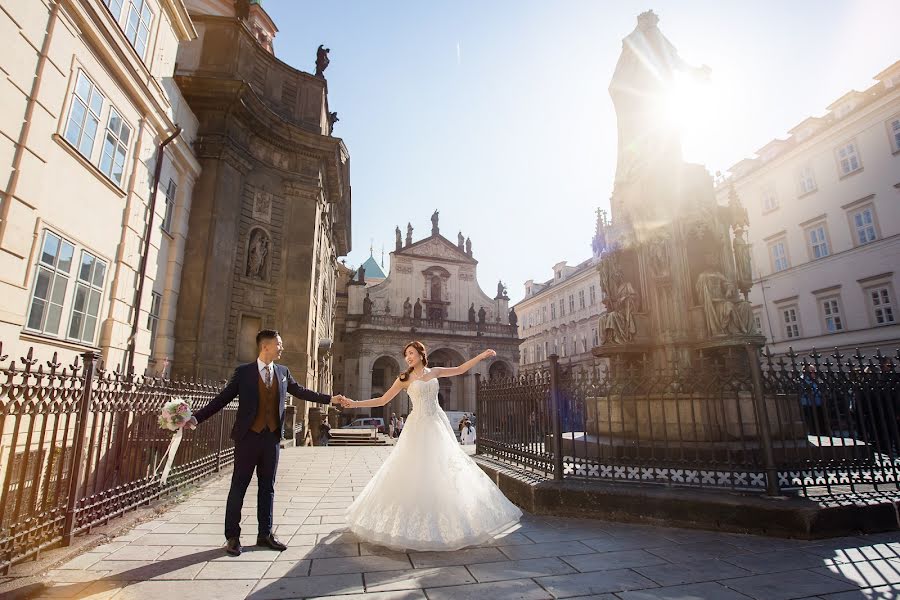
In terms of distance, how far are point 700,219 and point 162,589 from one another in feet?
25.4

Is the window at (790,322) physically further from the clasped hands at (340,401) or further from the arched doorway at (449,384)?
the clasped hands at (340,401)

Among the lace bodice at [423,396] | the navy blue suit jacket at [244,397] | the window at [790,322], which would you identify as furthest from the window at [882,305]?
the navy blue suit jacket at [244,397]

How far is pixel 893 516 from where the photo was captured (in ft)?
14.2

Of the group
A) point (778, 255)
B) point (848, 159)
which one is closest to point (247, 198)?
point (778, 255)

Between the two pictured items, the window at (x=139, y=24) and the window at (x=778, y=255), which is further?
the window at (x=778, y=255)

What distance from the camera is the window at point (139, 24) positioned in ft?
32.2

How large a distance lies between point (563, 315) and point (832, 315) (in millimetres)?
24637

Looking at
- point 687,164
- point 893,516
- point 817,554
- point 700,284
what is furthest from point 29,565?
point 687,164

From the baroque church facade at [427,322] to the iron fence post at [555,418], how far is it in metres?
32.4

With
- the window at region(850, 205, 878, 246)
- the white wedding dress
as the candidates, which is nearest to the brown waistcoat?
the white wedding dress

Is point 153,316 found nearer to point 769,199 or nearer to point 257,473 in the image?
point 257,473

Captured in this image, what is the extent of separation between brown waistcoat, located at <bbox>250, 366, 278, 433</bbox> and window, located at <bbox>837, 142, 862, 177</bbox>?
2716 cm

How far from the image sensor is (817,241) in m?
22.5

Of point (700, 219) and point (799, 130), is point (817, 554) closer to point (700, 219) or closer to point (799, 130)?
point (700, 219)
